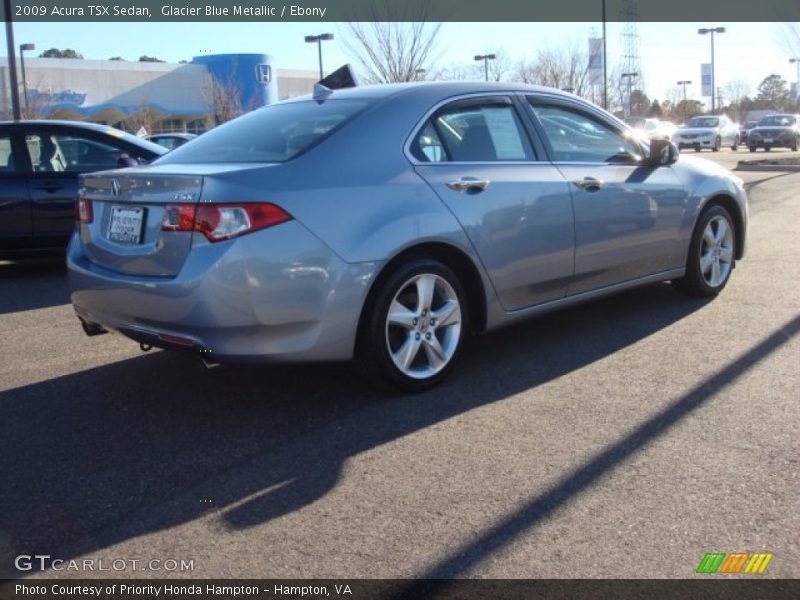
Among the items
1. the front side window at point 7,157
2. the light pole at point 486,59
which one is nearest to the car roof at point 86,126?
the front side window at point 7,157

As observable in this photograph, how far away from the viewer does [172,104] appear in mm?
51250

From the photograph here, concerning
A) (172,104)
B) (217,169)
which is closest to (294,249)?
(217,169)

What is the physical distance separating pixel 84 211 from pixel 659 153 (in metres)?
3.73

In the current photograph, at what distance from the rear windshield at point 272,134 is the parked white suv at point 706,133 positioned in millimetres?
35102

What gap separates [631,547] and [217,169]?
2.51 metres

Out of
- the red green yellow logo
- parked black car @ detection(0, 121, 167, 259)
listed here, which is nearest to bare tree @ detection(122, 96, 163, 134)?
parked black car @ detection(0, 121, 167, 259)

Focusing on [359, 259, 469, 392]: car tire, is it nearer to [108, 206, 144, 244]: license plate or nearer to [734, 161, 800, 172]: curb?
[108, 206, 144, 244]: license plate

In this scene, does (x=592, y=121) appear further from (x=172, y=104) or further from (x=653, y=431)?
(x=172, y=104)

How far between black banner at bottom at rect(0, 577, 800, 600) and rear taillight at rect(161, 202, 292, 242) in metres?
1.61

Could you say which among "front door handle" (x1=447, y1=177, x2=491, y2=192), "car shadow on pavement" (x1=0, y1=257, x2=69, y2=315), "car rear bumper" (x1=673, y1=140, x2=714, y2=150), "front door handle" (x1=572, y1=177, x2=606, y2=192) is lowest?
"car shadow on pavement" (x1=0, y1=257, x2=69, y2=315)

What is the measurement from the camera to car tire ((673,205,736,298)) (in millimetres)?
6246

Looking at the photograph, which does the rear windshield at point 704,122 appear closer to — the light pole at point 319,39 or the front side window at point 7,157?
the light pole at point 319,39

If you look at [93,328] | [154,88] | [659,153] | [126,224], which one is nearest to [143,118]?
[154,88]

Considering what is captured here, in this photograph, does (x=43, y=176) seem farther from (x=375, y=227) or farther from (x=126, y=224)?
(x=375, y=227)
